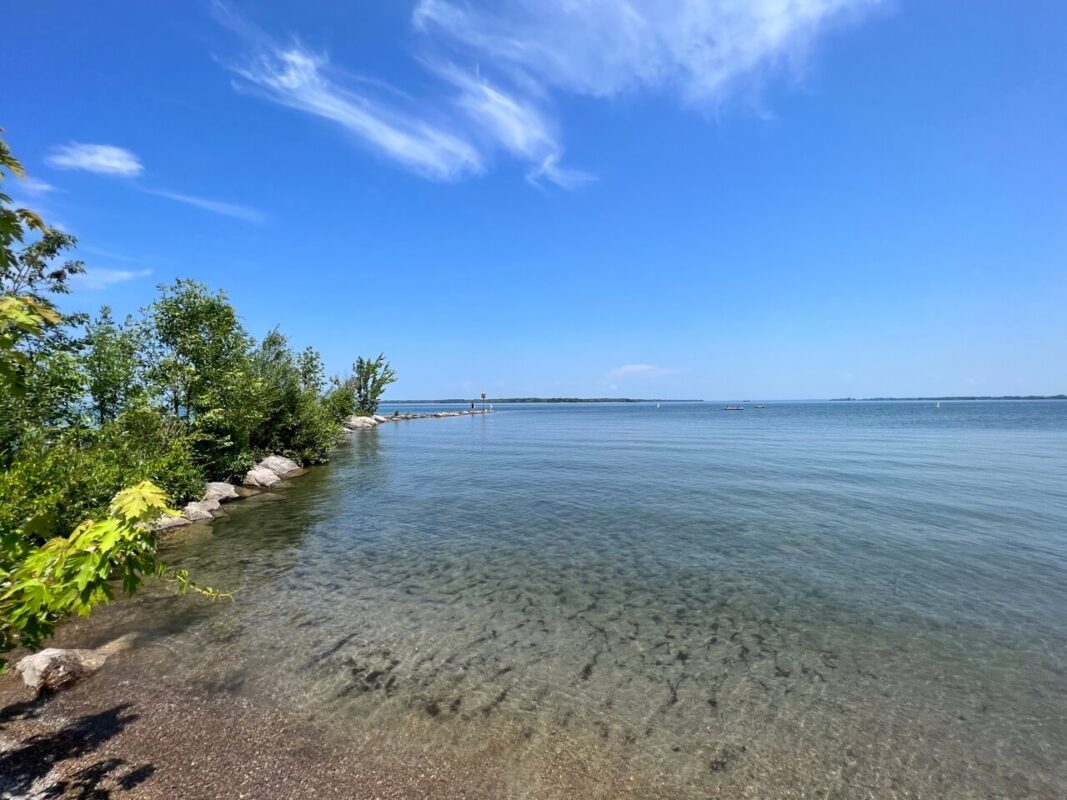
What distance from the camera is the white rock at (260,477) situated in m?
24.8

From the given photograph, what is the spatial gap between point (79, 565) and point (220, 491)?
67.9 feet

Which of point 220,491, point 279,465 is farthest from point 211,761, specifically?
point 279,465

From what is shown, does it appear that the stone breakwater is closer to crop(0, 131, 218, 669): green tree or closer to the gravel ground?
the gravel ground

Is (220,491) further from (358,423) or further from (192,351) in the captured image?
(358,423)

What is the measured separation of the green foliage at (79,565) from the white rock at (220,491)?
18.7 meters

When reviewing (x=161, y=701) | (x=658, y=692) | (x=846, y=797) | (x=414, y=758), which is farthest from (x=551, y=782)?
(x=161, y=701)

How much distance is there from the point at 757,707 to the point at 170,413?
77.8ft

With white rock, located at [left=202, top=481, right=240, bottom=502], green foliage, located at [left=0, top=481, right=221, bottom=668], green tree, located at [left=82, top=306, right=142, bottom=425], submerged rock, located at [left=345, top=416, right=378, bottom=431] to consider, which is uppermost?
green tree, located at [left=82, top=306, right=142, bottom=425]

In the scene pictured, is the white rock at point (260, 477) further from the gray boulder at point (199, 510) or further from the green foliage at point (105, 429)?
the gray boulder at point (199, 510)

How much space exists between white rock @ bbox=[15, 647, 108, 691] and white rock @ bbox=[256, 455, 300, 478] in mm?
21055

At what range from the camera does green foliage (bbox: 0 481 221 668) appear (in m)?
3.45

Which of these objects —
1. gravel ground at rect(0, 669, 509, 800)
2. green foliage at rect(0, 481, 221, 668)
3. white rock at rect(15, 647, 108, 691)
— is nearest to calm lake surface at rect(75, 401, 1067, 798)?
gravel ground at rect(0, 669, 509, 800)

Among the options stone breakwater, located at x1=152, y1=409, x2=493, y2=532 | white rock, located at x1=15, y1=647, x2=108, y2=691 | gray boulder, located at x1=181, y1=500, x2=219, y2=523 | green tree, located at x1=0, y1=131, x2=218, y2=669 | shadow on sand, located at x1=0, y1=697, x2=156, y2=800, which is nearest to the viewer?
green tree, located at x1=0, y1=131, x2=218, y2=669

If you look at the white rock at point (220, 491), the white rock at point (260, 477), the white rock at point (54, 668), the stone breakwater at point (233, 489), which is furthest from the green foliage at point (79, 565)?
the white rock at point (260, 477)
